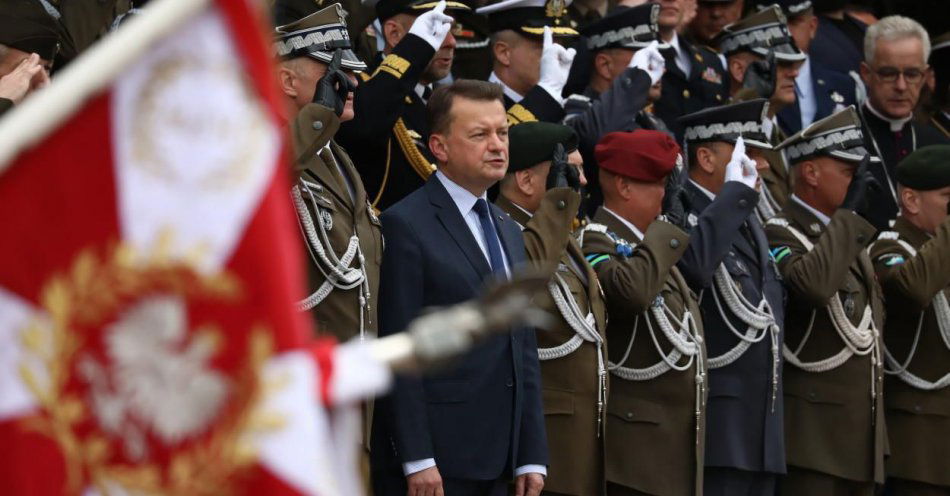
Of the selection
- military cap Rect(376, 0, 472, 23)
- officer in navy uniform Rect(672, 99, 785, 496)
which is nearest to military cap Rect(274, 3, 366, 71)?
military cap Rect(376, 0, 472, 23)

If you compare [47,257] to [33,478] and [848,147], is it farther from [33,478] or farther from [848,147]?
[848,147]

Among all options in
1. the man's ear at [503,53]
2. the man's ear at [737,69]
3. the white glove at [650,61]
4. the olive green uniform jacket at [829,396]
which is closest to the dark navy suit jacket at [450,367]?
the man's ear at [503,53]

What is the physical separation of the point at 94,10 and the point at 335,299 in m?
2.07

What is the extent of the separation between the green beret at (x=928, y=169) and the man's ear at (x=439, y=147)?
3.37 m

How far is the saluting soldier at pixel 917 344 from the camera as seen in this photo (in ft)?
26.6

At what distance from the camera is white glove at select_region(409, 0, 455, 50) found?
637 cm

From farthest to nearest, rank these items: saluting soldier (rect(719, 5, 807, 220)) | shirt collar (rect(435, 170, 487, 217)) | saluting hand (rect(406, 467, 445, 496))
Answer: saluting soldier (rect(719, 5, 807, 220)) < shirt collar (rect(435, 170, 487, 217)) < saluting hand (rect(406, 467, 445, 496))

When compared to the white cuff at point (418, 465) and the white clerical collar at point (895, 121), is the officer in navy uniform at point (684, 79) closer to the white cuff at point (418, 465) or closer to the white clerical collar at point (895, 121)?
the white clerical collar at point (895, 121)

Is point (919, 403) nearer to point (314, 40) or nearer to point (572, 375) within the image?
point (572, 375)

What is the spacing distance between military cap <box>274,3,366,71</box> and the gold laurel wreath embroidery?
4.04 meters

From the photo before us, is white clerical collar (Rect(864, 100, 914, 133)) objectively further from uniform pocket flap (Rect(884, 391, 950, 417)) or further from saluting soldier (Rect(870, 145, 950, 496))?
uniform pocket flap (Rect(884, 391, 950, 417))

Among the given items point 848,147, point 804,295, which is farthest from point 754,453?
point 848,147

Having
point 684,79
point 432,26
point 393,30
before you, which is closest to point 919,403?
point 684,79

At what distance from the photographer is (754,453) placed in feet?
23.4
